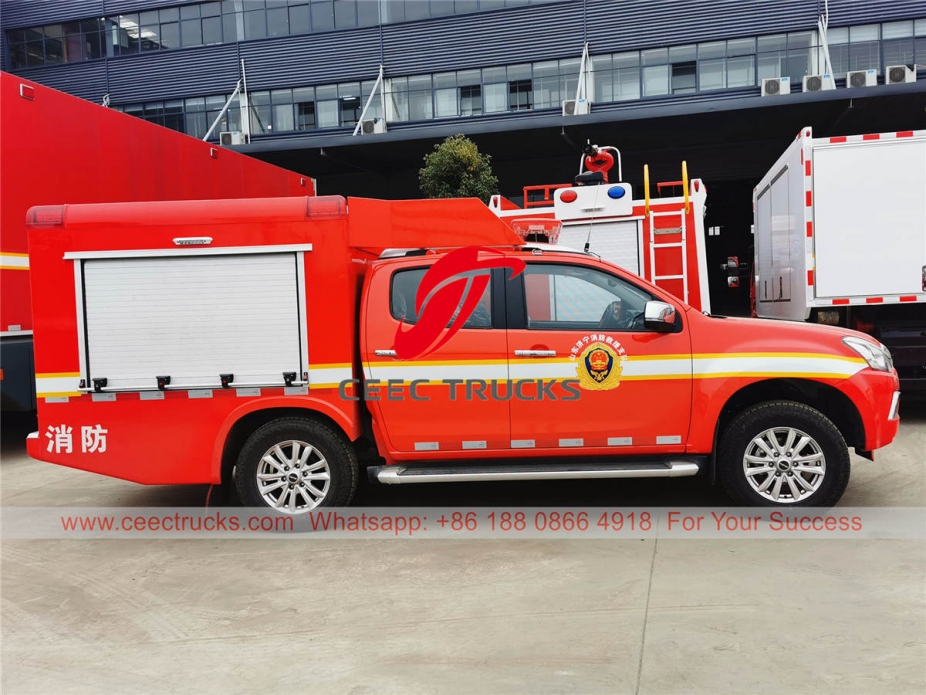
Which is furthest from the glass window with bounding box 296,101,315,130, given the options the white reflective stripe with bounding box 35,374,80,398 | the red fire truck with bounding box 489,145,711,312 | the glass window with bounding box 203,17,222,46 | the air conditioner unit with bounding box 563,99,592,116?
the white reflective stripe with bounding box 35,374,80,398

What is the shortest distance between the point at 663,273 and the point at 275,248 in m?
5.14

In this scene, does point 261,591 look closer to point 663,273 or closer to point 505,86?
point 663,273

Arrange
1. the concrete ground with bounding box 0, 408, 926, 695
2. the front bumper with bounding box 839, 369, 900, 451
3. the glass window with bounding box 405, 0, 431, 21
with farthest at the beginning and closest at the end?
the glass window with bounding box 405, 0, 431, 21
the front bumper with bounding box 839, 369, 900, 451
the concrete ground with bounding box 0, 408, 926, 695

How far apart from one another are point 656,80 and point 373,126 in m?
8.69

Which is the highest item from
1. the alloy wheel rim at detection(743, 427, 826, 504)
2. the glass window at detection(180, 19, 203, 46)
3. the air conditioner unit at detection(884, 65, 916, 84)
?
the glass window at detection(180, 19, 203, 46)

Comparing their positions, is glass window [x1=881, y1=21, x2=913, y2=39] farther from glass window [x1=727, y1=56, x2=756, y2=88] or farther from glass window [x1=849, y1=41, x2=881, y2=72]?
glass window [x1=727, y1=56, x2=756, y2=88]

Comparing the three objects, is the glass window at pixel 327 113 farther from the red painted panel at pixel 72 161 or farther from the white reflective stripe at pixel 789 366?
the white reflective stripe at pixel 789 366

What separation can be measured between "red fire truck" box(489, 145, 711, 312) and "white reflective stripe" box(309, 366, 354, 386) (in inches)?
166

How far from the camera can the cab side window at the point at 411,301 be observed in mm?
5449

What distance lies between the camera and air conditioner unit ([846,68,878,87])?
65.3 ft

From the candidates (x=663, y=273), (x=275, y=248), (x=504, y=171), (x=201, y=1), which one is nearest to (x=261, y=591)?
(x=275, y=248)

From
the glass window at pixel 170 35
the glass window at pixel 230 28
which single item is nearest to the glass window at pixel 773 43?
the glass window at pixel 230 28

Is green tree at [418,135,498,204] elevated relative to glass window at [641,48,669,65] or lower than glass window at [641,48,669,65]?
lower

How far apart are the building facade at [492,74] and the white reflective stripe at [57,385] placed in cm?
1770
